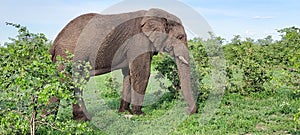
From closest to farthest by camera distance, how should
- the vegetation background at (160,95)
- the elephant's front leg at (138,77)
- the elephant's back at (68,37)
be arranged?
the vegetation background at (160,95), the elephant's back at (68,37), the elephant's front leg at (138,77)

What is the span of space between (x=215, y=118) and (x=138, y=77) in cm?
195

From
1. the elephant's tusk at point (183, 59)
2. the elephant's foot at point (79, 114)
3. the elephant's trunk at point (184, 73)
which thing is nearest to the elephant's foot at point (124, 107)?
the elephant's foot at point (79, 114)

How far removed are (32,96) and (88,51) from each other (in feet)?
9.60

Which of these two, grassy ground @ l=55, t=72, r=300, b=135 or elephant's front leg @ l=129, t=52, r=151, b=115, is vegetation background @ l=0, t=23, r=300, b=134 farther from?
elephant's front leg @ l=129, t=52, r=151, b=115

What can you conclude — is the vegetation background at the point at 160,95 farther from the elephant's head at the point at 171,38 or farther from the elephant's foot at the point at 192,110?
the elephant's head at the point at 171,38

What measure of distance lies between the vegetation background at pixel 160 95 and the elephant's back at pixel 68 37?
212 mm

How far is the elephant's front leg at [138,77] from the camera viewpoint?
8.59 meters

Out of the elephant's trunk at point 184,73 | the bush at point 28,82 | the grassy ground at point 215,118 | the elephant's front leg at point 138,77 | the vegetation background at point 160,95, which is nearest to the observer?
the bush at point 28,82

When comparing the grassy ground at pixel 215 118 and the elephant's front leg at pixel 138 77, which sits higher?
the elephant's front leg at pixel 138 77

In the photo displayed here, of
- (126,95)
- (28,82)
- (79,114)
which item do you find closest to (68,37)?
(79,114)

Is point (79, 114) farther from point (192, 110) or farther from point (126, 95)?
point (192, 110)

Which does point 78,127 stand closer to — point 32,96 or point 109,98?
point 32,96

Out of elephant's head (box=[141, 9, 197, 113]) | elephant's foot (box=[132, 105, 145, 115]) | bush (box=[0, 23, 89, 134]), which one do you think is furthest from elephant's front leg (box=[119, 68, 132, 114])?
bush (box=[0, 23, 89, 134])

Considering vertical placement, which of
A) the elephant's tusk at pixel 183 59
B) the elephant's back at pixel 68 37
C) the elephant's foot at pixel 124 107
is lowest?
the elephant's foot at pixel 124 107
